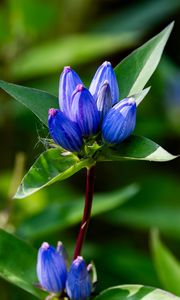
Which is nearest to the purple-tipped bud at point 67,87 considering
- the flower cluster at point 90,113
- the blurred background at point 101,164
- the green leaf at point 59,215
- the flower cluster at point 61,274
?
the flower cluster at point 90,113

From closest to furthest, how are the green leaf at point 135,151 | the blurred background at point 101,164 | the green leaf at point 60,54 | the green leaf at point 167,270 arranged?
the green leaf at point 135,151, the green leaf at point 167,270, the blurred background at point 101,164, the green leaf at point 60,54

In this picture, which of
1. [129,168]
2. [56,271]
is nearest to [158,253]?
[56,271]

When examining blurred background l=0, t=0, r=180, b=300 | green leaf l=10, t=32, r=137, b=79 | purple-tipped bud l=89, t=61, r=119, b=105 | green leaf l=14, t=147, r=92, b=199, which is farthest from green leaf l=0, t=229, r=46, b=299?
green leaf l=10, t=32, r=137, b=79

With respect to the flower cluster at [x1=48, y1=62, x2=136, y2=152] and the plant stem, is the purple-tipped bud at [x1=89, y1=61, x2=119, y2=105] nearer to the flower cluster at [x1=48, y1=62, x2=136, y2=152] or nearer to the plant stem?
the flower cluster at [x1=48, y1=62, x2=136, y2=152]

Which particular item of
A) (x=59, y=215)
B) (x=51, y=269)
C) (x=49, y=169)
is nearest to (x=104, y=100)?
(x=49, y=169)

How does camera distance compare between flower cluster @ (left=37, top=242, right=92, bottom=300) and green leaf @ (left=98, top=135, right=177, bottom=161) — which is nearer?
green leaf @ (left=98, top=135, right=177, bottom=161)

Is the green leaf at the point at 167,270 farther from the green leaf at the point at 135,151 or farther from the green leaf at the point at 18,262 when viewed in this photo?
the green leaf at the point at 135,151

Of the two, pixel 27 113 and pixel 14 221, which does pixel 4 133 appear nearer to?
pixel 27 113
